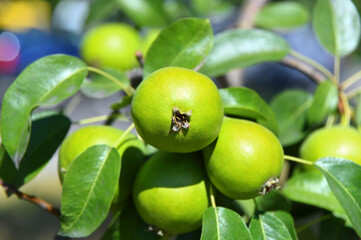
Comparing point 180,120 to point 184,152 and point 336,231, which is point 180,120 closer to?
point 184,152

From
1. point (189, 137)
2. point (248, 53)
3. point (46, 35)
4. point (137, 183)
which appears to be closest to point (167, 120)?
point (189, 137)

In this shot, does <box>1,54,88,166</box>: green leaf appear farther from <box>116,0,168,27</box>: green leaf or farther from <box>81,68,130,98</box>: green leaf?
<box>116,0,168,27</box>: green leaf

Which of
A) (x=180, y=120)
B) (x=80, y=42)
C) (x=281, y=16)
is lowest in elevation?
(x=80, y=42)

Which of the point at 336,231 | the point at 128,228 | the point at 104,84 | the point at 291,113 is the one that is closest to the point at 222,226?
the point at 128,228

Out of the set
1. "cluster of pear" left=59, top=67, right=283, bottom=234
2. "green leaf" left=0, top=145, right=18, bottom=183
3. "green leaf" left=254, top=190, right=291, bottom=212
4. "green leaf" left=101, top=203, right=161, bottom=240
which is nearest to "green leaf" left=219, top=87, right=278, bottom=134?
"cluster of pear" left=59, top=67, right=283, bottom=234

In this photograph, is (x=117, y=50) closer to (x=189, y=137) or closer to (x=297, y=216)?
(x=297, y=216)

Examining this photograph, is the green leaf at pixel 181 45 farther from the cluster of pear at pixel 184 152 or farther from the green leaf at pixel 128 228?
the green leaf at pixel 128 228
